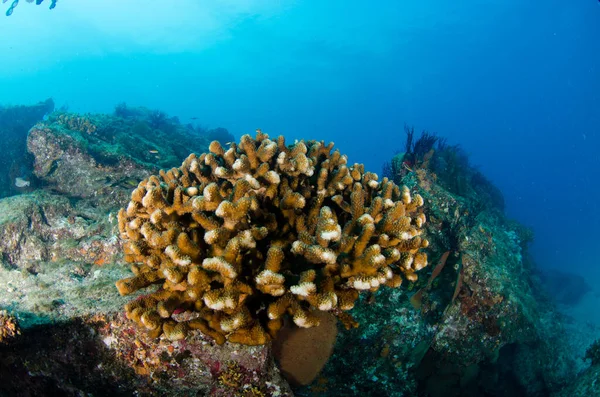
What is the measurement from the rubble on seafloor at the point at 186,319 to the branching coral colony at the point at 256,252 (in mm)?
454

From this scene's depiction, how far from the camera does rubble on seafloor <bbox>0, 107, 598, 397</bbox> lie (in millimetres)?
2762

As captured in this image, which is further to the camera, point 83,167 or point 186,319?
point 83,167

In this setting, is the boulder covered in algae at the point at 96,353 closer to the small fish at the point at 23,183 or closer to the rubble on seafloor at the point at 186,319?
the rubble on seafloor at the point at 186,319

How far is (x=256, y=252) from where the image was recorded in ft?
7.90

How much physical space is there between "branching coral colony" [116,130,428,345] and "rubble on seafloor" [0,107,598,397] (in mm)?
454

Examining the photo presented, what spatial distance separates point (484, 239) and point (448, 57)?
129827mm

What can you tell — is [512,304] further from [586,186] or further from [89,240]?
[586,186]

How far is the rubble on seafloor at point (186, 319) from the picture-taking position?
109 inches

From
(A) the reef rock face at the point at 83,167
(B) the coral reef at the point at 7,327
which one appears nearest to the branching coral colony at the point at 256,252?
(B) the coral reef at the point at 7,327

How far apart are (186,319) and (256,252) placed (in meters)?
0.91

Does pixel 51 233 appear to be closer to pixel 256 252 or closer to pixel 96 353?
pixel 96 353

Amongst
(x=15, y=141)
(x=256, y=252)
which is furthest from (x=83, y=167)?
(x=15, y=141)

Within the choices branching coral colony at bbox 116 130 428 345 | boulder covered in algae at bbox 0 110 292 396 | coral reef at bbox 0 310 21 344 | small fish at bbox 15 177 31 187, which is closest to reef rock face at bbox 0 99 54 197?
small fish at bbox 15 177 31 187

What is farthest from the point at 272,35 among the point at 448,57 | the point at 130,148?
the point at 130,148
